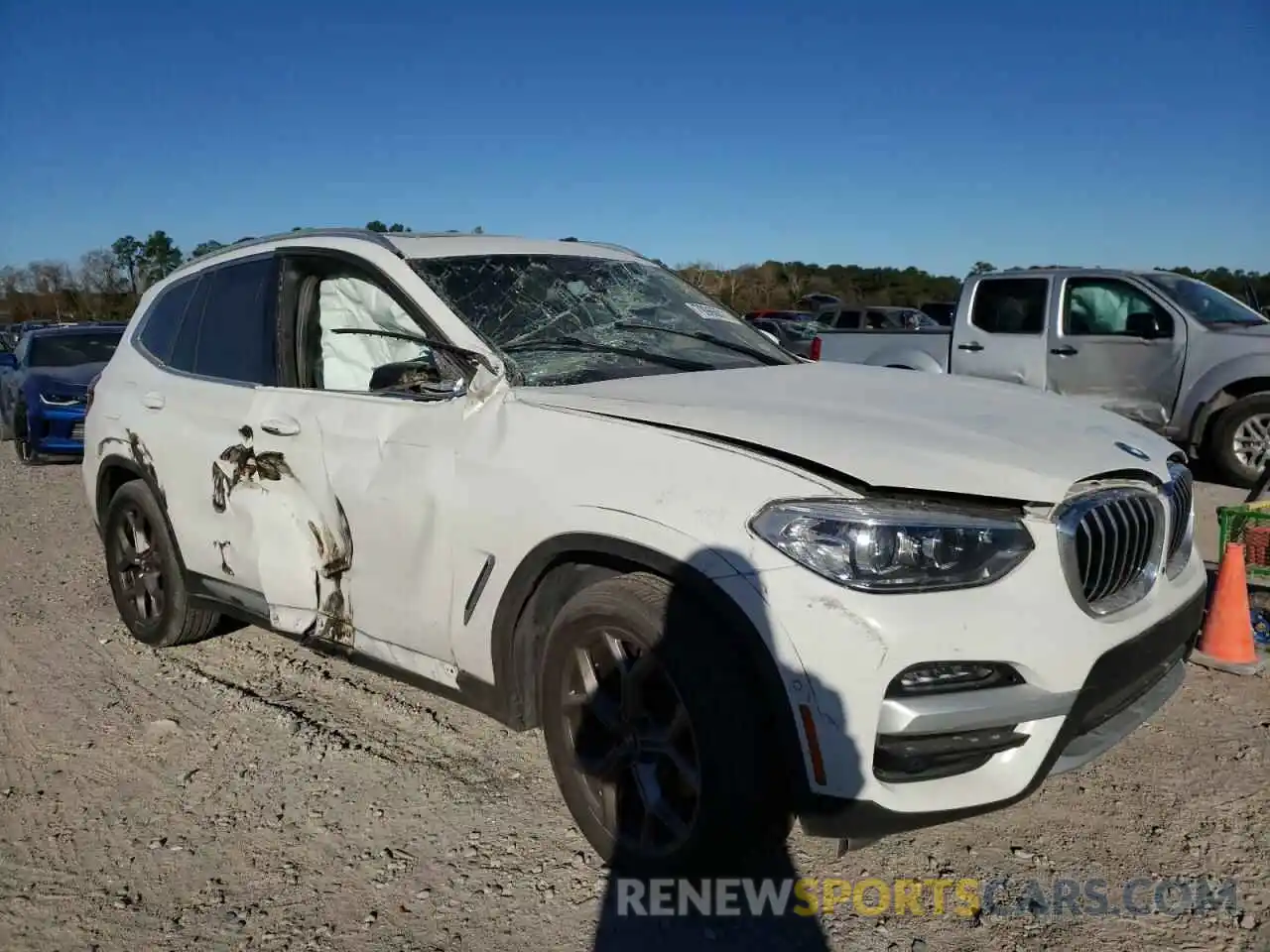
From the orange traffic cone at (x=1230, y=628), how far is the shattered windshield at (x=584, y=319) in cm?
205

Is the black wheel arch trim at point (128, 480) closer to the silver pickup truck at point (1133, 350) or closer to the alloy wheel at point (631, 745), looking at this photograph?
the alloy wheel at point (631, 745)

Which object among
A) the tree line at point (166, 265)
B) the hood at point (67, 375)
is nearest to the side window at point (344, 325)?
the hood at point (67, 375)

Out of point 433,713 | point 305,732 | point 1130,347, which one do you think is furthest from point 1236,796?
point 1130,347

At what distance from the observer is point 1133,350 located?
8992 mm

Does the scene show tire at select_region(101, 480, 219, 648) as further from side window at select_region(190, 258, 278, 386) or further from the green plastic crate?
the green plastic crate

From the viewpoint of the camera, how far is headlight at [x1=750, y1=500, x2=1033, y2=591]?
2.40 meters

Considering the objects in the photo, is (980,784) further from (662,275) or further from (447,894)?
(662,275)

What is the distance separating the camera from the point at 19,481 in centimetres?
1086

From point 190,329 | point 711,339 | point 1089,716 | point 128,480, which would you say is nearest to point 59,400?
point 128,480

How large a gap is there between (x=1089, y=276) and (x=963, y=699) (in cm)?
813

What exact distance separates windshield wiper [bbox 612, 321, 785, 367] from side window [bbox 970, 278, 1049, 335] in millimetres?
6350

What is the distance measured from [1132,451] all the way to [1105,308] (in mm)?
7101

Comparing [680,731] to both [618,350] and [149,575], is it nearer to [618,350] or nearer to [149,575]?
[618,350]

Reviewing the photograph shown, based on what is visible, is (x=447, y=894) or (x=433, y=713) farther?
(x=433, y=713)
